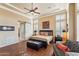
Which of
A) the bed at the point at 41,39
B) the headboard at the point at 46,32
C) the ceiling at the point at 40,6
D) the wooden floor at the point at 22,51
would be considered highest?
the ceiling at the point at 40,6

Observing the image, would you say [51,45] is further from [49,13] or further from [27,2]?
[27,2]

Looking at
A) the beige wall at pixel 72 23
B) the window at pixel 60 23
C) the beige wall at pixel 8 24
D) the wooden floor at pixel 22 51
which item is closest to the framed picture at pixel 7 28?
the beige wall at pixel 8 24

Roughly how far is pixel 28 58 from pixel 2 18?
1079 mm

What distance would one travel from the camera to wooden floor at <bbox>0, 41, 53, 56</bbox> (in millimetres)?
2056

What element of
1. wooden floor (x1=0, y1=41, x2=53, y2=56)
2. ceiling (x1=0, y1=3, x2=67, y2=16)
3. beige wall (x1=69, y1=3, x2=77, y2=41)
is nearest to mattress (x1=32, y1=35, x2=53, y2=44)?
wooden floor (x1=0, y1=41, x2=53, y2=56)

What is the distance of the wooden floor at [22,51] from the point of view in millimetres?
2056

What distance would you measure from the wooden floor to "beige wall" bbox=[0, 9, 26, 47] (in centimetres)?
Answer: 12

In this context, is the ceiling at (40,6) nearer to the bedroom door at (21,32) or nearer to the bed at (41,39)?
the bedroom door at (21,32)

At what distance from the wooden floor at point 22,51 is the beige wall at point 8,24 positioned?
117mm

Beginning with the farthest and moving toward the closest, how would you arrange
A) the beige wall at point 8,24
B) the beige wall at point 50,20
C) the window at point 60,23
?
1. the beige wall at point 50,20
2. the window at point 60,23
3. the beige wall at point 8,24

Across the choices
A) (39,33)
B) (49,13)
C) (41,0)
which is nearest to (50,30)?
(39,33)

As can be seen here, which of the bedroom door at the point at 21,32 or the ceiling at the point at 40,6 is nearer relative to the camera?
the ceiling at the point at 40,6

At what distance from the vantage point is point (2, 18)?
6.64 ft

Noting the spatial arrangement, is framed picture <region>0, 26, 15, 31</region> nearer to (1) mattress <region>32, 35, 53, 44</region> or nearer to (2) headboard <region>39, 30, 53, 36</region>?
(1) mattress <region>32, 35, 53, 44</region>
